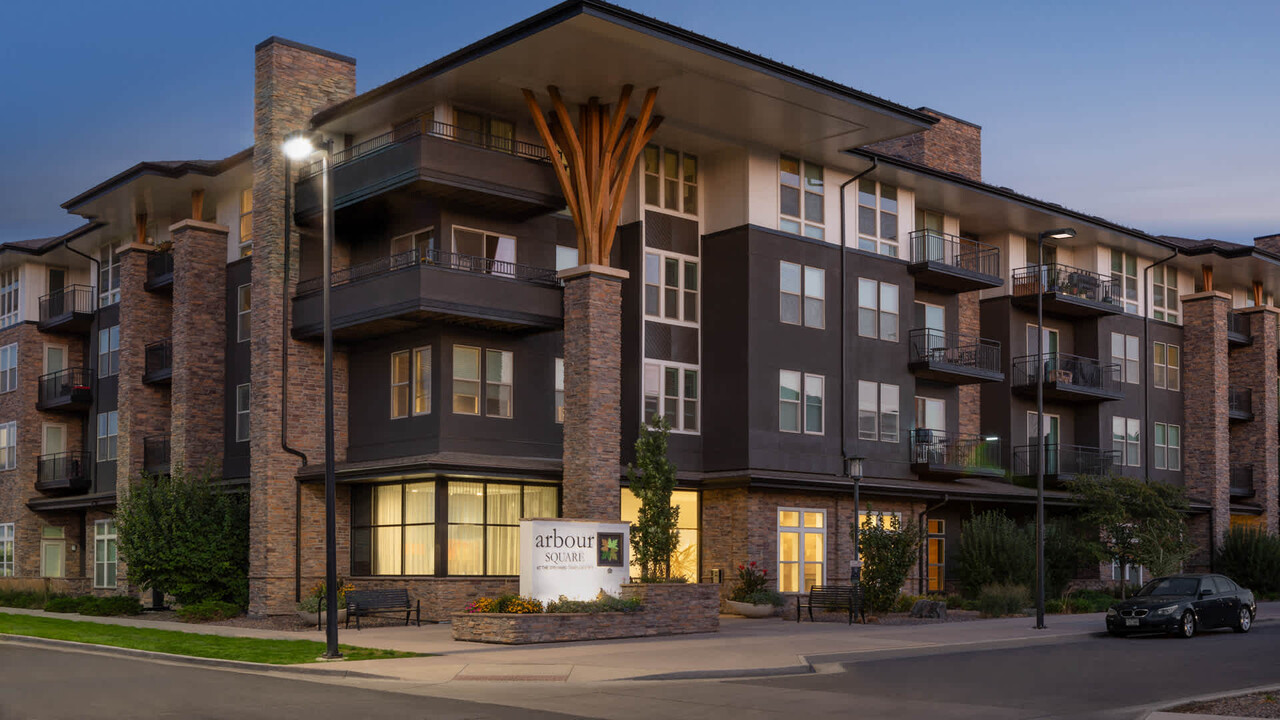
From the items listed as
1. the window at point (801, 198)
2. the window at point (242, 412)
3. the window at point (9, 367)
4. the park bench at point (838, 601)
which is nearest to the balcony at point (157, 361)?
the window at point (242, 412)

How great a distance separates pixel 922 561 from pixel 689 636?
15578mm

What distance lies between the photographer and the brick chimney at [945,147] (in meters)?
47.8

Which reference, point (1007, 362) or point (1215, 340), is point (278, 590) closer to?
point (1007, 362)

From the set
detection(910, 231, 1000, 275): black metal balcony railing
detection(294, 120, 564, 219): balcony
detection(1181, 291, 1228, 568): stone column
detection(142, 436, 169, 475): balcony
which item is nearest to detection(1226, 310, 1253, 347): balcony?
detection(1181, 291, 1228, 568): stone column

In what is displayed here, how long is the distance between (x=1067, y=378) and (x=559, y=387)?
21298 mm

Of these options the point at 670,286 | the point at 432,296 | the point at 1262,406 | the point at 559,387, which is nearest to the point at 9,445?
the point at 559,387

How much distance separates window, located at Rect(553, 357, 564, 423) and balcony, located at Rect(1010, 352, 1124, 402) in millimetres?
18963

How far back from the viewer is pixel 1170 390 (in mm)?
52938

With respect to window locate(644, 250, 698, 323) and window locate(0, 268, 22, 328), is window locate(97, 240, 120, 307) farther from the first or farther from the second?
window locate(644, 250, 698, 323)

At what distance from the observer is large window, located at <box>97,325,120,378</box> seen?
4779 cm

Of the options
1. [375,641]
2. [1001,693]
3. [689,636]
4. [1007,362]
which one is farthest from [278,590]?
[1007,362]

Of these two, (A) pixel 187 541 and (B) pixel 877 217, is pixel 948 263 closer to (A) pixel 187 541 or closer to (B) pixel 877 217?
(B) pixel 877 217

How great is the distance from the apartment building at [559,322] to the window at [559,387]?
7 centimetres

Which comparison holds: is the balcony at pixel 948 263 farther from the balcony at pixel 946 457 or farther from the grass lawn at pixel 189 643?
the grass lawn at pixel 189 643
